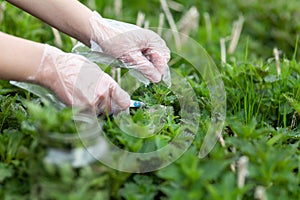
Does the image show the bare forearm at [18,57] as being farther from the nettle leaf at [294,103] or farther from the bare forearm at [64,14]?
the nettle leaf at [294,103]

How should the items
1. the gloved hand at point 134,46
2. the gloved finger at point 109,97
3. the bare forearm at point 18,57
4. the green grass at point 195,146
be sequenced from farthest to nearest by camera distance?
the gloved hand at point 134,46 < the gloved finger at point 109,97 < the bare forearm at point 18,57 < the green grass at point 195,146

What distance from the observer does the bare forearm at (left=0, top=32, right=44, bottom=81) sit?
149cm

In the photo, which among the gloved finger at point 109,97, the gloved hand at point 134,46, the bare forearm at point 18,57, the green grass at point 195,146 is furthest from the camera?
the gloved hand at point 134,46

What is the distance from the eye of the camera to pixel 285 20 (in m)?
3.34

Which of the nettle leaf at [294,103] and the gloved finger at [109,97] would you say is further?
the nettle leaf at [294,103]

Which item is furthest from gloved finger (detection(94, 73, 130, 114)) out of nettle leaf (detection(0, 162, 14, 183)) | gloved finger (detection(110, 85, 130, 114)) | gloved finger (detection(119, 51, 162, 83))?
nettle leaf (detection(0, 162, 14, 183))

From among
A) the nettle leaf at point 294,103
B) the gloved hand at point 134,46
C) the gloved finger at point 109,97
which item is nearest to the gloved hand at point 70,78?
the gloved finger at point 109,97

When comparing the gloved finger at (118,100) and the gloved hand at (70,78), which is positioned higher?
the gloved hand at (70,78)

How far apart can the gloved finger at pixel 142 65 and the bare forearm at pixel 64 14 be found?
167 millimetres

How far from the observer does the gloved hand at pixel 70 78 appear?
1.52 meters

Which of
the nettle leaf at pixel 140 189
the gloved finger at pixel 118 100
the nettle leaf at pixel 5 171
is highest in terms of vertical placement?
the gloved finger at pixel 118 100

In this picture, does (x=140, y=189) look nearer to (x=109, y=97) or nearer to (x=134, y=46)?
(x=109, y=97)

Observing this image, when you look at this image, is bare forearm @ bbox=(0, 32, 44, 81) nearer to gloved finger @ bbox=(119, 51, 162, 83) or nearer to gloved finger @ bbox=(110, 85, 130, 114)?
gloved finger @ bbox=(110, 85, 130, 114)

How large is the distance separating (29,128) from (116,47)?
0.48 m
